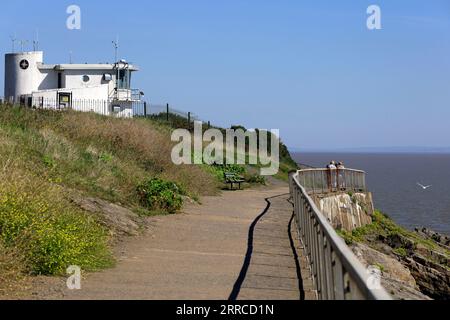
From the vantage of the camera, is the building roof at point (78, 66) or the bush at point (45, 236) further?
the building roof at point (78, 66)

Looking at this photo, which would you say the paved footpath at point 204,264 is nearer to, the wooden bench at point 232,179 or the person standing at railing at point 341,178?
the person standing at railing at point 341,178

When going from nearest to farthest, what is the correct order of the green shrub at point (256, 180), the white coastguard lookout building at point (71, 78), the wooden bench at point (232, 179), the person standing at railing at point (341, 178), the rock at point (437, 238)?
1. the person standing at railing at point (341, 178)
2. the wooden bench at point (232, 179)
3. the green shrub at point (256, 180)
4. the rock at point (437, 238)
5. the white coastguard lookout building at point (71, 78)

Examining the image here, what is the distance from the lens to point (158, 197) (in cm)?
1897

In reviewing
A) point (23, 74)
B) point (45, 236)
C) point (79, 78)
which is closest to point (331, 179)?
point (45, 236)

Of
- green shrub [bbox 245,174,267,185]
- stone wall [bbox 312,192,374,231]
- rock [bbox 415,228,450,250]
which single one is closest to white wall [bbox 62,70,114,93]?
green shrub [bbox 245,174,267,185]

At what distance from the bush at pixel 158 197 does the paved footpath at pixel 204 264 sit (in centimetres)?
41

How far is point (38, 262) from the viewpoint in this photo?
10.0 m

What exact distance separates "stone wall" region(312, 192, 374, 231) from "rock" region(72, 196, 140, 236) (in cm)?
1138

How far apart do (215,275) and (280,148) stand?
165 feet

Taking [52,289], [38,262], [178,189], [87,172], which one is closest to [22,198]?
[38,262]

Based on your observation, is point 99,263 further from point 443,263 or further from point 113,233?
point 443,263

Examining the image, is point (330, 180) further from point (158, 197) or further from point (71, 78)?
point (71, 78)

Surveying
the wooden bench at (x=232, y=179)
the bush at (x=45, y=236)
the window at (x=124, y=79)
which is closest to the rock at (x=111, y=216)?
the bush at (x=45, y=236)

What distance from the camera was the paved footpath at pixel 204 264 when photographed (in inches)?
369
